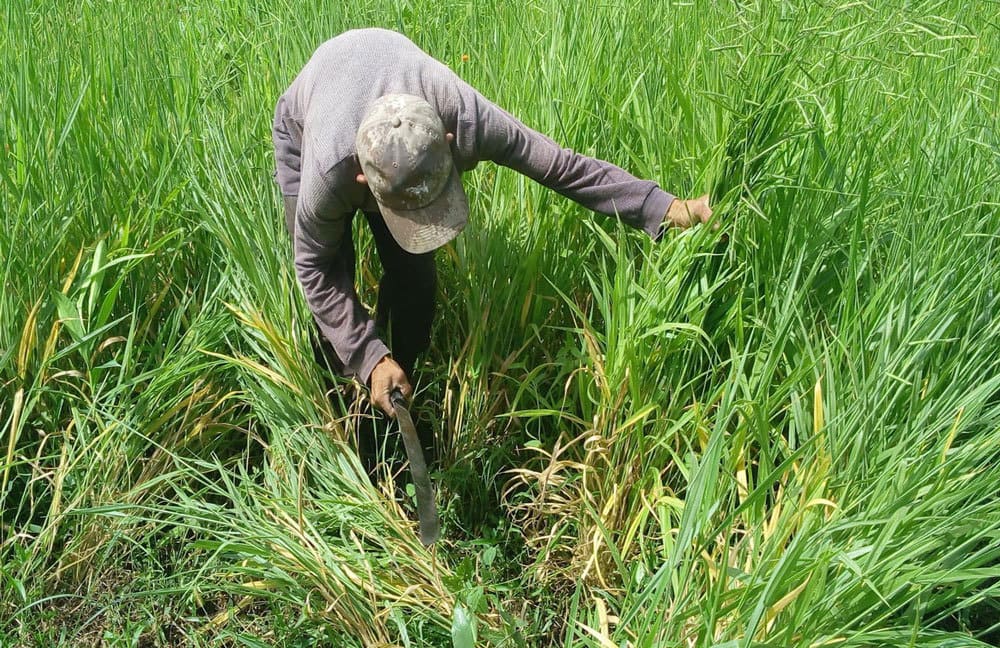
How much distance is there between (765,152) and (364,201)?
0.88m

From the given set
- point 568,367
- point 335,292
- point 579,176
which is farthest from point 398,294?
point 579,176

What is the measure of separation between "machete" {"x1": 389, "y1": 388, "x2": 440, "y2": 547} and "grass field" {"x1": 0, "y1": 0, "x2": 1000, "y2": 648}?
5 centimetres

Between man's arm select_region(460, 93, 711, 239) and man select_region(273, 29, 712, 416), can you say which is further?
man's arm select_region(460, 93, 711, 239)

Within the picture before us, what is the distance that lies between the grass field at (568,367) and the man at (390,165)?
0.21m

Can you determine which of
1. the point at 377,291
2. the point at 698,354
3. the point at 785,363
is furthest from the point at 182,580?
the point at 785,363

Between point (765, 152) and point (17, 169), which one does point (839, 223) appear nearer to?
point (765, 152)

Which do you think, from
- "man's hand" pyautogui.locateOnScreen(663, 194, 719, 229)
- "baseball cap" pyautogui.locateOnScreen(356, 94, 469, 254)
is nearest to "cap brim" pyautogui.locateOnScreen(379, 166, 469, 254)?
"baseball cap" pyautogui.locateOnScreen(356, 94, 469, 254)

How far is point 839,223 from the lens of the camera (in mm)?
2018

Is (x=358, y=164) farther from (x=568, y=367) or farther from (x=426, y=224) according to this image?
(x=568, y=367)

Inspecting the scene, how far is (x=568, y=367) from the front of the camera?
226 cm

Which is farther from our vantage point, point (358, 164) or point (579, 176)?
point (579, 176)

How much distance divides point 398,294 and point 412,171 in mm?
592

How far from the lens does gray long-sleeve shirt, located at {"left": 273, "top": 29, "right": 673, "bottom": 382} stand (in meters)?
1.92

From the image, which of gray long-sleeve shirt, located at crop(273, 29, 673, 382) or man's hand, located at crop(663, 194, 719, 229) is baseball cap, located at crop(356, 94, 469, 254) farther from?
man's hand, located at crop(663, 194, 719, 229)
